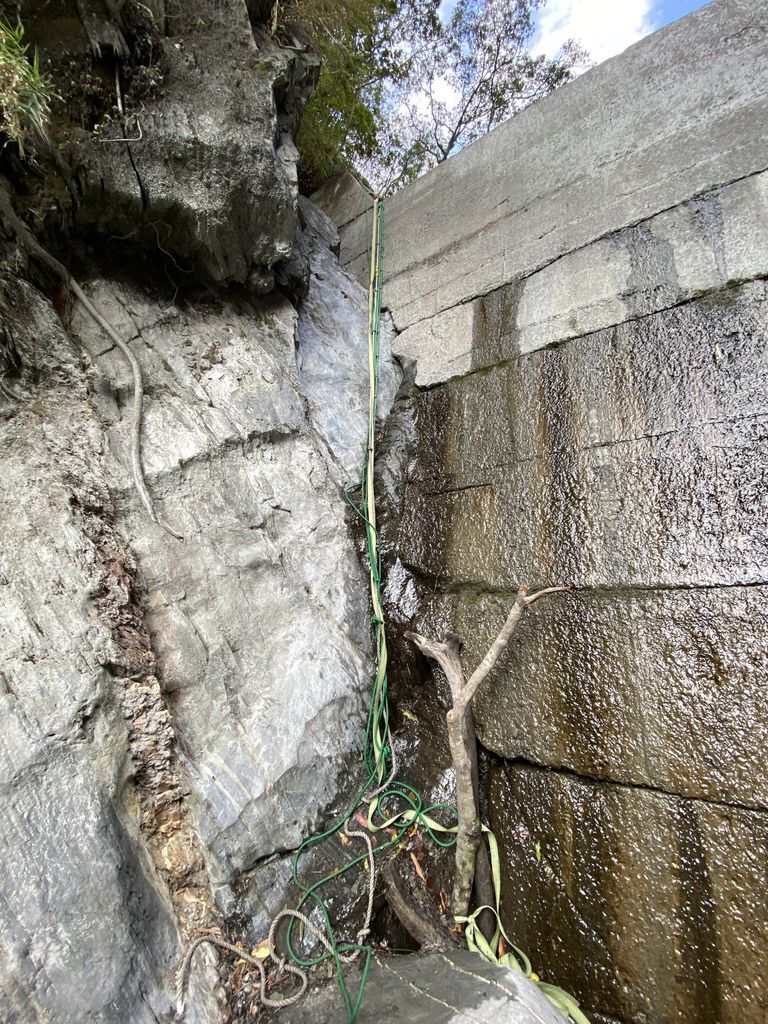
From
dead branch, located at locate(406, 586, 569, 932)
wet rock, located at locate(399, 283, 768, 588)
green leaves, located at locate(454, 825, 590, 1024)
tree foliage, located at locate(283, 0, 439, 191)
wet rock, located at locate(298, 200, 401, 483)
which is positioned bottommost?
green leaves, located at locate(454, 825, 590, 1024)

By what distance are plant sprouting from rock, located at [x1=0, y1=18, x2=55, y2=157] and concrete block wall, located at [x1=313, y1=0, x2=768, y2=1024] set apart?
2.54 metres

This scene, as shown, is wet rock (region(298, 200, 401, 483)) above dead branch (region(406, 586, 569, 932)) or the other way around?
above

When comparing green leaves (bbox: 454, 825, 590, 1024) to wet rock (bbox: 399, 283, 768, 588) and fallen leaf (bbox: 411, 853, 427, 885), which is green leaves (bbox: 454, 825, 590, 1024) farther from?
wet rock (bbox: 399, 283, 768, 588)

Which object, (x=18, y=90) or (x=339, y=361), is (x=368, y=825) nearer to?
(x=339, y=361)

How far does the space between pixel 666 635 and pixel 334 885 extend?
6.04 ft

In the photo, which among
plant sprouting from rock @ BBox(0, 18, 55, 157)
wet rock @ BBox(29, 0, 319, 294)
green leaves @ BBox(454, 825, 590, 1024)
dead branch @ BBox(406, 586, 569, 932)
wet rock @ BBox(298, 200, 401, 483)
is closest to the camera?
green leaves @ BBox(454, 825, 590, 1024)

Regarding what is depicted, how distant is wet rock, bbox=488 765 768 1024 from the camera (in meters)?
1.83

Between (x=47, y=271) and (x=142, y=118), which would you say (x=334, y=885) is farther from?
(x=142, y=118)

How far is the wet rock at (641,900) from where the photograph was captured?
1.83 meters

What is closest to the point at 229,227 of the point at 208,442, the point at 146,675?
the point at 208,442

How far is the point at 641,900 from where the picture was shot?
79.2 inches

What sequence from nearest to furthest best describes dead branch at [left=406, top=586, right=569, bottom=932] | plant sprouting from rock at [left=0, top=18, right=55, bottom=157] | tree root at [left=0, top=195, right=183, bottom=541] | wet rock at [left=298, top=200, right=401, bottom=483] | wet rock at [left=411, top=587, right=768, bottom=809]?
1. wet rock at [left=411, top=587, right=768, bottom=809]
2. dead branch at [left=406, top=586, right=569, bottom=932]
3. plant sprouting from rock at [left=0, top=18, right=55, bottom=157]
4. tree root at [left=0, top=195, right=183, bottom=541]
5. wet rock at [left=298, top=200, right=401, bottom=483]

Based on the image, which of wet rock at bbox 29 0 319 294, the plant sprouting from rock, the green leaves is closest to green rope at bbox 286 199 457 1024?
the green leaves

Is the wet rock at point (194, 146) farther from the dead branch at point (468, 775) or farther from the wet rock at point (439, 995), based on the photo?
the wet rock at point (439, 995)
